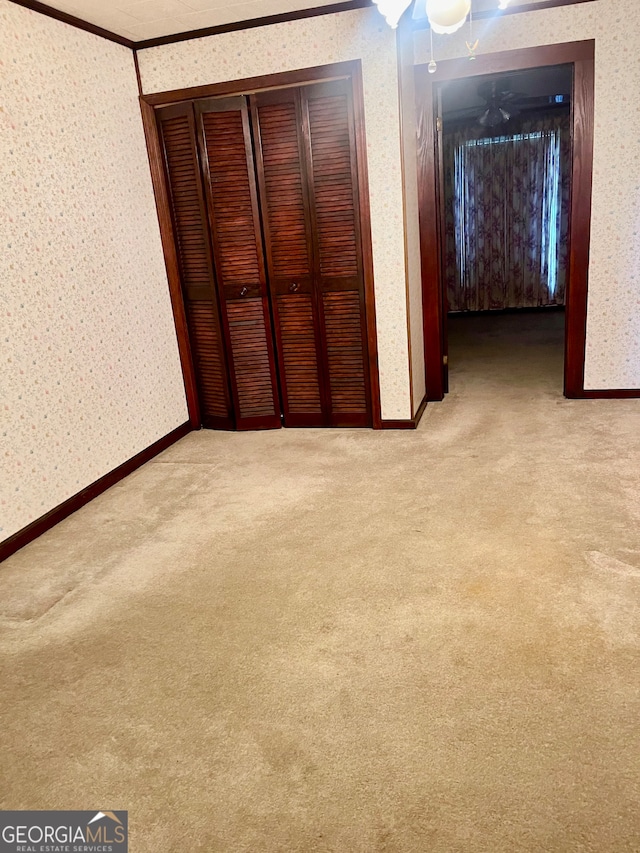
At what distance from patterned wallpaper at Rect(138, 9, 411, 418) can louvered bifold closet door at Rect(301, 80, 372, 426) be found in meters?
0.11

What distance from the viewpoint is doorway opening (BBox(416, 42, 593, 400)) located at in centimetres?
396

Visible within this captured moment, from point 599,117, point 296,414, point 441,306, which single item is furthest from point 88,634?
point 599,117

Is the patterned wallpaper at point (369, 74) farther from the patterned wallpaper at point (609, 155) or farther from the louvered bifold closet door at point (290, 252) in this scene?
the patterned wallpaper at point (609, 155)

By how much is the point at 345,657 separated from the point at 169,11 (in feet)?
10.3

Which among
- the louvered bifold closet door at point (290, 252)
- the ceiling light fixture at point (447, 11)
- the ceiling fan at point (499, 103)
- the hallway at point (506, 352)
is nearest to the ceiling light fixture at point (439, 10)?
the ceiling light fixture at point (447, 11)

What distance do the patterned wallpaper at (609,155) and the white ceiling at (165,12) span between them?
1035mm

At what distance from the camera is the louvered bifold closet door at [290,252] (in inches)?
138

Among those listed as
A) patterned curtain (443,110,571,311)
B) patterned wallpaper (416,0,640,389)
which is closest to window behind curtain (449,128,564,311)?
patterned curtain (443,110,571,311)

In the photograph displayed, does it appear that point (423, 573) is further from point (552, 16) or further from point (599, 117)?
point (552, 16)

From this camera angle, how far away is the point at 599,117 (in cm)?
360

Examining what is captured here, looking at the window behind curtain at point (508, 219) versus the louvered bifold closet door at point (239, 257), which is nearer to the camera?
the louvered bifold closet door at point (239, 257)

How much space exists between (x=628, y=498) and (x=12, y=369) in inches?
106

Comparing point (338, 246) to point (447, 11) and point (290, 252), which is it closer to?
point (290, 252)

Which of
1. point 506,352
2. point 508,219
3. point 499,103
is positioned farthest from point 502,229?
point 506,352
